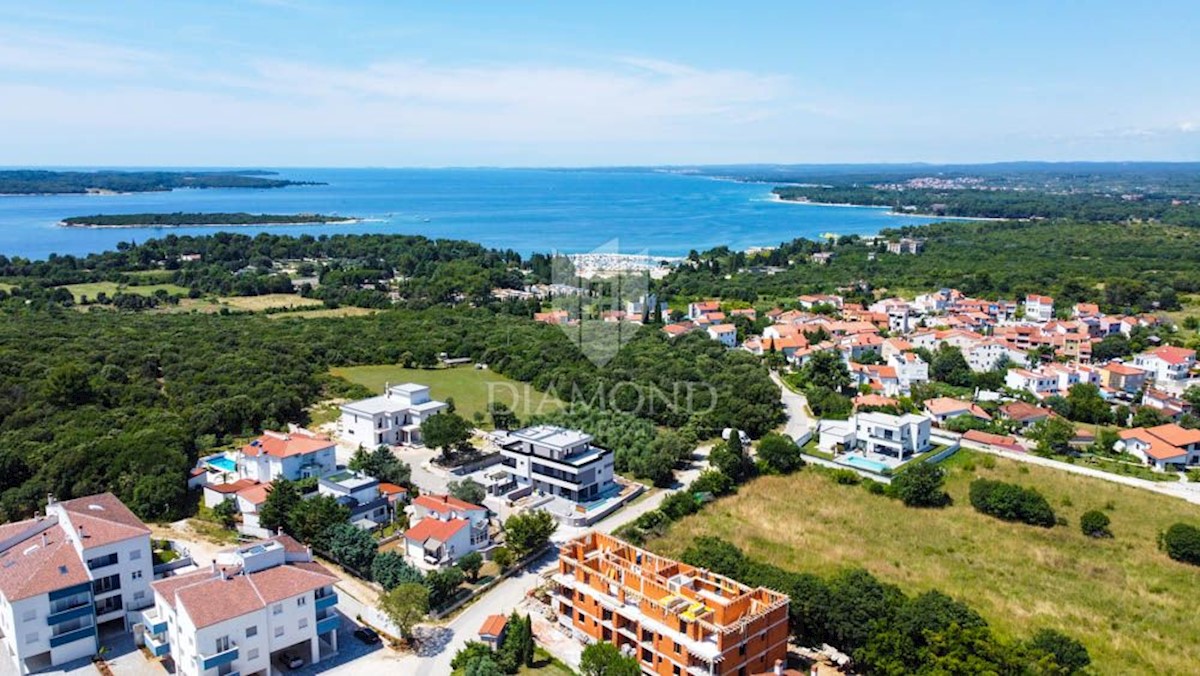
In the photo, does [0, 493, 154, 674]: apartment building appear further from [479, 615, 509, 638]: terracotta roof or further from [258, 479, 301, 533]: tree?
[479, 615, 509, 638]: terracotta roof

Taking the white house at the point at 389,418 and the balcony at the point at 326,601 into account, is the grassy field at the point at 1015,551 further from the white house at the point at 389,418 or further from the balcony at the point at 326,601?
the white house at the point at 389,418

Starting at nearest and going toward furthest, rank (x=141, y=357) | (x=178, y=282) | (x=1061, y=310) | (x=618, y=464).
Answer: (x=618, y=464) → (x=141, y=357) → (x=1061, y=310) → (x=178, y=282)

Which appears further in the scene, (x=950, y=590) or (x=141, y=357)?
(x=141, y=357)

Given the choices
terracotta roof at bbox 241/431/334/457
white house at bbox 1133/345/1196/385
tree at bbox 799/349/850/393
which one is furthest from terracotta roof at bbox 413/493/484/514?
white house at bbox 1133/345/1196/385

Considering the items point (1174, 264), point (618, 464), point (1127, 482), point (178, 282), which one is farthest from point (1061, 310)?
point (178, 282)

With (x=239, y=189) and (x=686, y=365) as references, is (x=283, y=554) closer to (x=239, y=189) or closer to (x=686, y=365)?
(x=686, y=365)

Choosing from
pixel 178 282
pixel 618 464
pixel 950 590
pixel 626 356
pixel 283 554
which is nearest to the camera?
pixel 283 554
